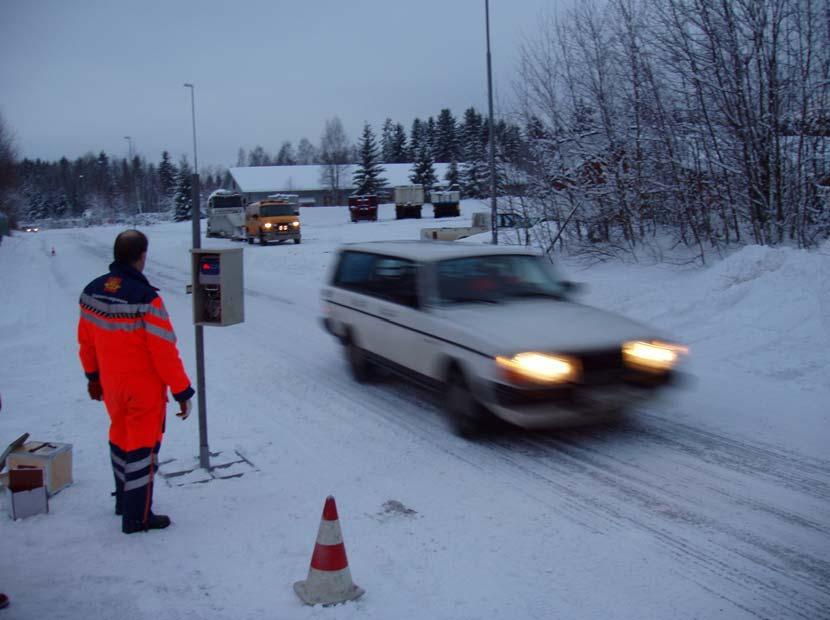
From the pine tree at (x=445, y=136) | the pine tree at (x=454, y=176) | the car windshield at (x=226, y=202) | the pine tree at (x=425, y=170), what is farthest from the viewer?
the pine tree at (x=445, y=136)

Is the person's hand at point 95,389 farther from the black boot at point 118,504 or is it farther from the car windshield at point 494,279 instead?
the car windshield at point 494,279

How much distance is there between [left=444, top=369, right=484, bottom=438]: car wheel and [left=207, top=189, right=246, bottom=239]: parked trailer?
117 ft

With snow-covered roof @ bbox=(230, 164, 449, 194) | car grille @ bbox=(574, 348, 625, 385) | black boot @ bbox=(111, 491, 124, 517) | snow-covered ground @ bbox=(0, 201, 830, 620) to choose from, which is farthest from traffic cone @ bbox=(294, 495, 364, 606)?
snow-covered roof @ bbox=(230, 164, 449, 194)

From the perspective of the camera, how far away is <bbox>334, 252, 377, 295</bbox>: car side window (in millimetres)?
8570

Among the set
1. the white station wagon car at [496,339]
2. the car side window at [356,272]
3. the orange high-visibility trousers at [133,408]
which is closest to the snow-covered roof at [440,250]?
the white station wagon car at [496,339]

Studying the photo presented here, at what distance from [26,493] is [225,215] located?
39.1m

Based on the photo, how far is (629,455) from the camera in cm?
605

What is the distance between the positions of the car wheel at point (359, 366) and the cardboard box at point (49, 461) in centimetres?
371

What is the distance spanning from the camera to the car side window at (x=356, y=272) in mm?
8570

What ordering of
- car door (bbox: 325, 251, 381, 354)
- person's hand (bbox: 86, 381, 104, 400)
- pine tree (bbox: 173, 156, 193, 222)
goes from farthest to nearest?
pine tree (bbox: 173, 156, 193, 222), car door (bbox: 325, 251, 381, 354), person's hand (bbox: 86, 381, 104, 400)

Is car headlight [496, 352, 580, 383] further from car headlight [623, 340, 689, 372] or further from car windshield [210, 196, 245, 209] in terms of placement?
car windshield [210, 196, 245, 209]

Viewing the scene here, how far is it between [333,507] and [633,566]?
1.81m

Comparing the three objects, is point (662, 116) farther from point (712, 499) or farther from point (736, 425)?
point (712, 499)

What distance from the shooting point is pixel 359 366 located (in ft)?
28.3
